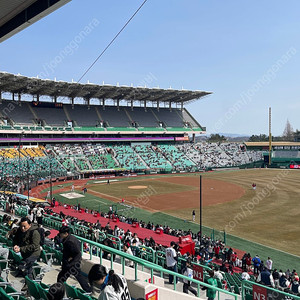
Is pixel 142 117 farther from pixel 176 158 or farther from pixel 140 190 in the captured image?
pixel 140 190

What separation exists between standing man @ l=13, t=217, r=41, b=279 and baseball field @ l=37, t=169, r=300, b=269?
1614 centimetres

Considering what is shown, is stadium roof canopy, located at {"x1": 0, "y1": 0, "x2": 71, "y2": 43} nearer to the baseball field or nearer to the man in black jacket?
the man in black jacket

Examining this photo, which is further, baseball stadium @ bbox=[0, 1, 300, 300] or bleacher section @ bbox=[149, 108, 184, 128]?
bleacher section @ bbox=[149, 108, 184, 128]

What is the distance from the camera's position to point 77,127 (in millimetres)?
A: 76188

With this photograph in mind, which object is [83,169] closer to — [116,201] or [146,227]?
[116,201]

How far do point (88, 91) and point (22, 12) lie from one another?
2525 inches

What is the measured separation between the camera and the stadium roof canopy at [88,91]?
62.4 meters

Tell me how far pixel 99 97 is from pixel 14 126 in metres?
24.5

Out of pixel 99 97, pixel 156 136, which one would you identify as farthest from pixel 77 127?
pixel 156 136

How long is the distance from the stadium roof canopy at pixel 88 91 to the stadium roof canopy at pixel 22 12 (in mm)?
50028

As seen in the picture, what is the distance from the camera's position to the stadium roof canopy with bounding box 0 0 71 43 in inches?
401

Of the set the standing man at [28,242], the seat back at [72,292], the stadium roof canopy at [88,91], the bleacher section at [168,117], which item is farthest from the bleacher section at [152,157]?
the seat back at [72,292]

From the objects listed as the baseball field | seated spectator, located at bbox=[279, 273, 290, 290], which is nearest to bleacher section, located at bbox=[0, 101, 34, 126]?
the baseball field

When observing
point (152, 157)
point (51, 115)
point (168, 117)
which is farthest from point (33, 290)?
point (168, 117)
